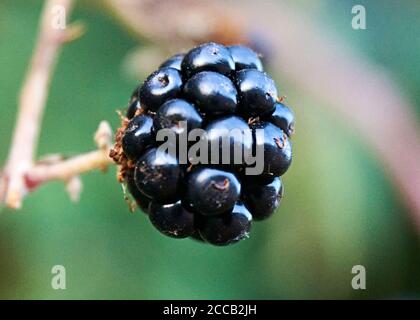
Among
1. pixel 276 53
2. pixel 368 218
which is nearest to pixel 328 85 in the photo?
pixel 276 53

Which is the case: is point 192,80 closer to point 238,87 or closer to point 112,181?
point 238,87

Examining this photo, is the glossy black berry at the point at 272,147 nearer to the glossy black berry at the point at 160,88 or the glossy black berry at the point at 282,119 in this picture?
the glossy black berry at the point at 282,119

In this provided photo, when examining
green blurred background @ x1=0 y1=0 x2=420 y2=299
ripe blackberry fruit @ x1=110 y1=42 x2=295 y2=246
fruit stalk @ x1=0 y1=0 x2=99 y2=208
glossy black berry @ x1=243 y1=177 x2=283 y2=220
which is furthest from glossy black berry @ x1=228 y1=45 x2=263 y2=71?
green blurred background @ x1=0 y1=0 x2=420 y2=299

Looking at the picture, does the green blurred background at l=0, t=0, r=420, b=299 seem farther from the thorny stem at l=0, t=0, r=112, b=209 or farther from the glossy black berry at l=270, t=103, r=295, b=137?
the glossy black berry at l=270, t=103, r=295, b=137

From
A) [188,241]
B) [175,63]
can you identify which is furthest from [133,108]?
[188,241]

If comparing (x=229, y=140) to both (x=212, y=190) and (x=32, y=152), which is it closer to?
(x=212, y=190)

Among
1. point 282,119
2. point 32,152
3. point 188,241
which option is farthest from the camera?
point 188,241

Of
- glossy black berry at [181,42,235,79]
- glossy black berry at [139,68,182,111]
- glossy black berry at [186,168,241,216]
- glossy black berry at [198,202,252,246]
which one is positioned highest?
glossy black berry at [181,42,235,79]
